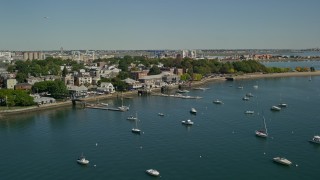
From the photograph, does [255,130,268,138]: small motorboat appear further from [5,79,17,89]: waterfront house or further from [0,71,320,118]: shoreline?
[5,79,17,89]: waterfront house

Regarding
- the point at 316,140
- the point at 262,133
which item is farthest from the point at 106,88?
the point at 316,140

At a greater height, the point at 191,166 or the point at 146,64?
the point at 146,64

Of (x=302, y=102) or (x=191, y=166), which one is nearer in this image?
(x=191, y=166)

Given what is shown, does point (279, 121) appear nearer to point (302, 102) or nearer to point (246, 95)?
point (302, 102)

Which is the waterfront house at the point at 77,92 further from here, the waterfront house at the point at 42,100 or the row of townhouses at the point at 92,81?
the waterfront house at the point at 42,100

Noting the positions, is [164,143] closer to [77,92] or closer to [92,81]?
[77,92]

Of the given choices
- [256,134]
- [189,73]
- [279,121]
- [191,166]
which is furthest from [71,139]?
[189,73]

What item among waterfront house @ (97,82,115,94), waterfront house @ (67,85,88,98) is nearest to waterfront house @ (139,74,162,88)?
waterfront house @ (97,82,115,94)

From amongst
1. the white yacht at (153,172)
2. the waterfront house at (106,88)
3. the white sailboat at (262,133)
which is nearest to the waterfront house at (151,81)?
the waterfront house at (106,88)

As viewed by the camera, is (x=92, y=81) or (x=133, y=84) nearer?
(x=133, y=84)
